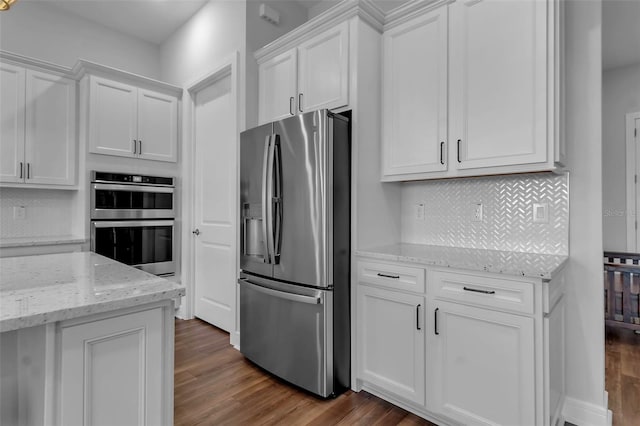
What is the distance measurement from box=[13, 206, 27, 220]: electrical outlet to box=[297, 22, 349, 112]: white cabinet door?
2.88 meters

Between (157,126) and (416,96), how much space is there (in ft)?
9.05

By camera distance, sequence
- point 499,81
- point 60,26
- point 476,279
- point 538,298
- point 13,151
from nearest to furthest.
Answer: point 538,298
point 476,279
point 499,81
point 13,151
point 60,26

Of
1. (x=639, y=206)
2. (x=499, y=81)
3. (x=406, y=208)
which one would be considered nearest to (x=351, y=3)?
(x=499, y=81)

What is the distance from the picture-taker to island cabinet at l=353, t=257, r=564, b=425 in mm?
1559

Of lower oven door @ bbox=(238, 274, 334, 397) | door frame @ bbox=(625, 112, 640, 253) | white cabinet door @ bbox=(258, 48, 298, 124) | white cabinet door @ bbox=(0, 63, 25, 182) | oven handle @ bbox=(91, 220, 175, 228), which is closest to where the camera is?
lower oven door @ bbox=(238, 274, 334, 397)

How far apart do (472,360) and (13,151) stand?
3.91 m

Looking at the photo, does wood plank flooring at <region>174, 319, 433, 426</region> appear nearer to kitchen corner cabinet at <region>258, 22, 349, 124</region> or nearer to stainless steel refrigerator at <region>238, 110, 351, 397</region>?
stainless steel refrigerator at <region>238, 110, 351, 397</region>

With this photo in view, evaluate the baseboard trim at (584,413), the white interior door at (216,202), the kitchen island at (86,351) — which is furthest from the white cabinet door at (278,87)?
the baseboard trim at (584,413)

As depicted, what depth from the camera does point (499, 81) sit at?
1.90m

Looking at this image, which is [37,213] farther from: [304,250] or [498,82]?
[498,82]

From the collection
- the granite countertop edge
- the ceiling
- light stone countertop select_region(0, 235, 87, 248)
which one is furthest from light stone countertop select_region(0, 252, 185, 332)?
the ceiling

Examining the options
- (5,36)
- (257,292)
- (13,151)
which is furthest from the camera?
(5,36)

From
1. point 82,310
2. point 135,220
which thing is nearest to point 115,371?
point 82,310

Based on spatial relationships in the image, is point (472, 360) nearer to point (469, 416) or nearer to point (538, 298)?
point (469, 416)
